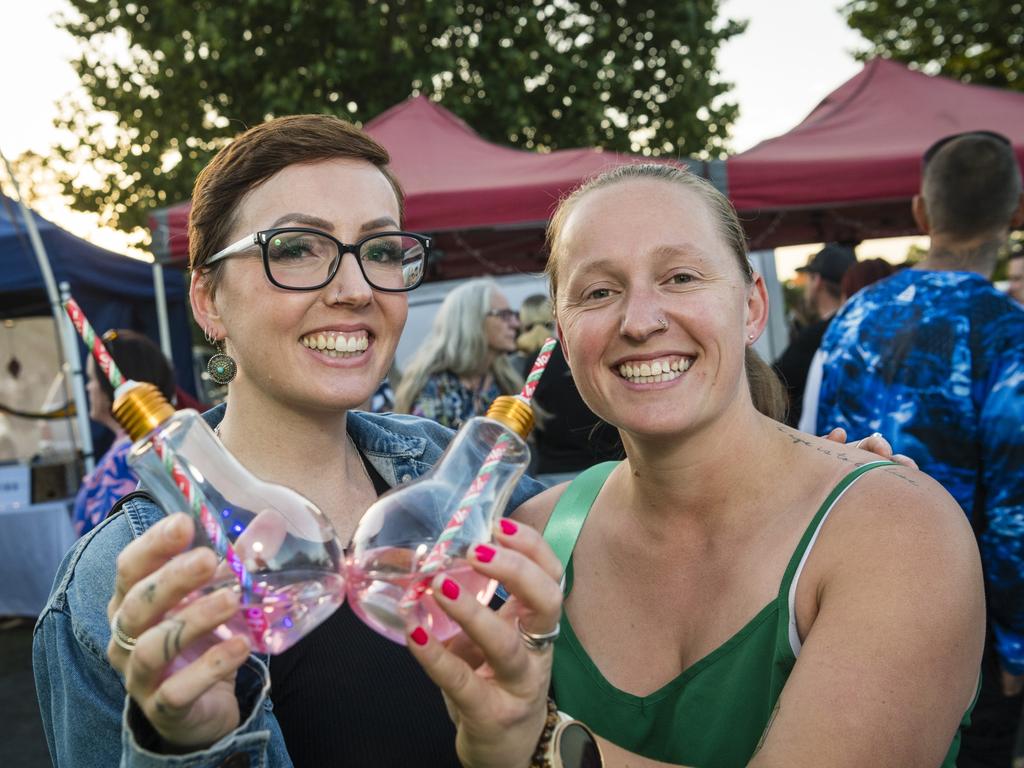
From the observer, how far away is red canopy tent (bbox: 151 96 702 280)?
5992 mm

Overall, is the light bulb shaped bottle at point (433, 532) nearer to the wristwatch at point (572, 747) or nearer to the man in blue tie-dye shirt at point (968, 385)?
the wristwatch at point (572, 747)

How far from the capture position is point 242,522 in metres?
1.14

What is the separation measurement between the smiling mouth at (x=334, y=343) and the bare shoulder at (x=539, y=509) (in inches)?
25.2

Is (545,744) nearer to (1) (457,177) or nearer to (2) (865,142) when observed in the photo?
(1) (457,177)

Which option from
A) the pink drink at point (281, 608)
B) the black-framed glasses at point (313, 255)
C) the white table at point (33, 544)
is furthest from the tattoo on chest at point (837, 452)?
the white table at point (33, 544)

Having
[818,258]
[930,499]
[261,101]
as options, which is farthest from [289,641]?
[261,101]

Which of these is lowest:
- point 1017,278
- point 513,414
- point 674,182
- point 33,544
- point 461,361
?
point 33,544

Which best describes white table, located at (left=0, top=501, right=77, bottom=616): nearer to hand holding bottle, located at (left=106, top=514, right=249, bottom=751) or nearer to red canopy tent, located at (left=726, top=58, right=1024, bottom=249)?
red canopy tent, located at (left=726, top=58, right=1024, bottom=249)

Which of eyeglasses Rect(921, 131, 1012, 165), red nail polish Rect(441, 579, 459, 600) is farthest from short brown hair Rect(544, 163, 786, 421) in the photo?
eyeglasses Rect(921, 131, 1012, 165)

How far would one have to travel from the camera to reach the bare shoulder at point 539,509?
2.09 m

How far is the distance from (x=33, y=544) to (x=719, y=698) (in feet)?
21.8

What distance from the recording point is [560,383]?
16.4ft

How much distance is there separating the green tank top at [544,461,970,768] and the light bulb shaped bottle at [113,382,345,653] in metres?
0.79

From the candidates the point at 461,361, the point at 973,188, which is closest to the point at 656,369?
the point at 973,188
